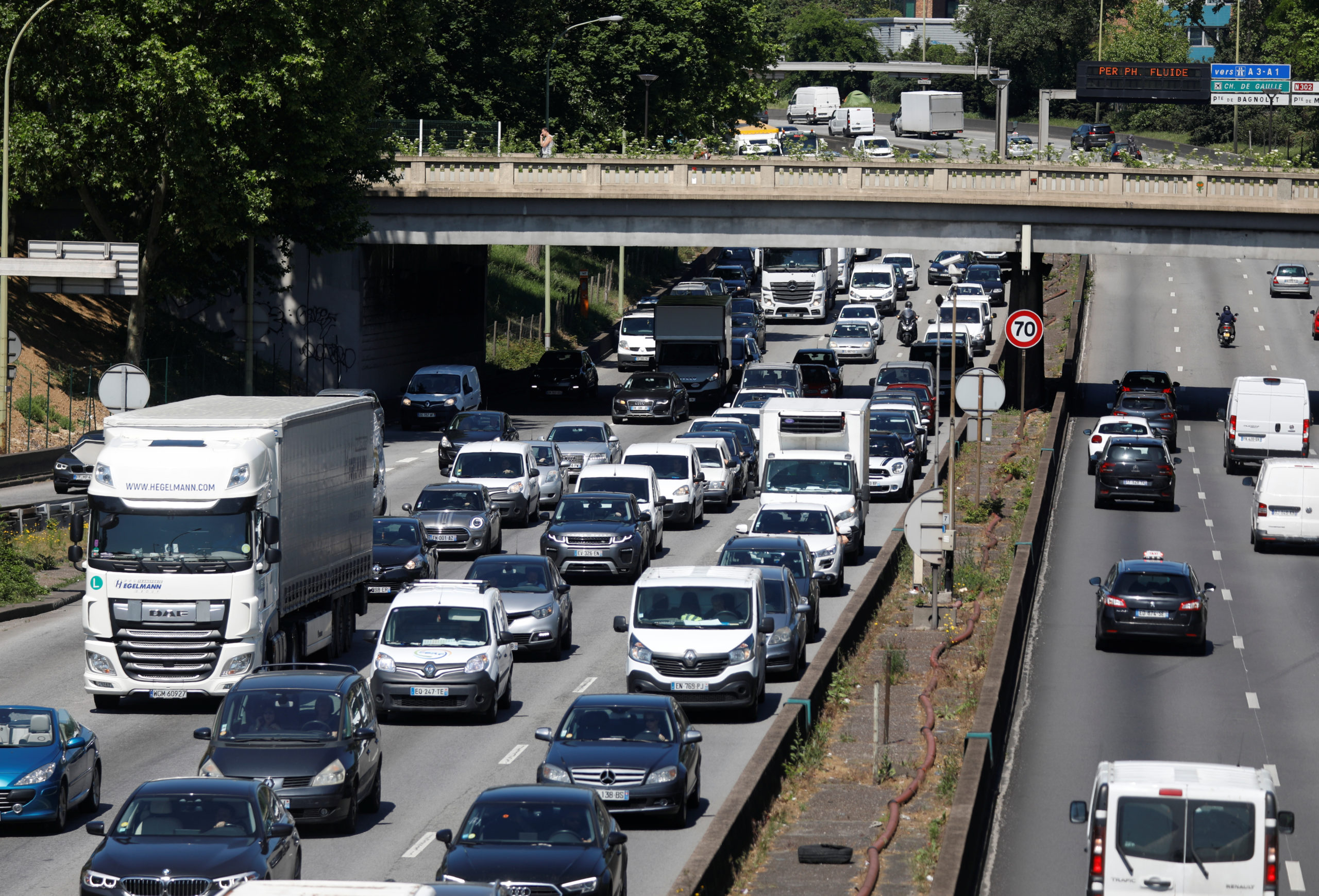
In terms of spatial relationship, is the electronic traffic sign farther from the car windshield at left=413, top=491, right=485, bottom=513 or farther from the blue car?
the blue car

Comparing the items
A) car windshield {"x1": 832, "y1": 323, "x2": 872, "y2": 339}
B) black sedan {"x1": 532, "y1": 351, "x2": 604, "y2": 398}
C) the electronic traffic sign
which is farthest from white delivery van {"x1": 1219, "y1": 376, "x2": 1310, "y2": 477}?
car windshield {"x1": 832, "y1": 323, "x2": 872, "y2": 339}

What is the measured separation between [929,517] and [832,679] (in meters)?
4.14

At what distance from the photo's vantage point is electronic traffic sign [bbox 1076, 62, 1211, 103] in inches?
2633

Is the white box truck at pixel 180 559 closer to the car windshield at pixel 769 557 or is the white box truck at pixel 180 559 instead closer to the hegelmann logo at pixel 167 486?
the hegelmann logo at pixel 167 486

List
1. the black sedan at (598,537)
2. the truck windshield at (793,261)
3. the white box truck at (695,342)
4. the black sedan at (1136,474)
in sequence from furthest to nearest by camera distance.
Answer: the truck windshield at (793,261), the white box truck at (695,342), the black sedan at (1136,474), the black sedan at (598,537)

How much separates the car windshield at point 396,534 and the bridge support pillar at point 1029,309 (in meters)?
28.7

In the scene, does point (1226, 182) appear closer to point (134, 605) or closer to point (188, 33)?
point (188, 33)

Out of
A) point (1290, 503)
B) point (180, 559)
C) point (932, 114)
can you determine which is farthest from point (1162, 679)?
point (932, 114)

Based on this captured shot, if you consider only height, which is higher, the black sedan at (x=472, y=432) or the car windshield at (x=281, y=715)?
the car windshield at (x=281, y=715)

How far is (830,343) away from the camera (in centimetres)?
7012

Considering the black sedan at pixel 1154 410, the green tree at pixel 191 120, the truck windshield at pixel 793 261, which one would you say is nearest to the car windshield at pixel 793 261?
the truck windshield at pixel 793 261

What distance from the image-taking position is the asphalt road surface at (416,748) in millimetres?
17938

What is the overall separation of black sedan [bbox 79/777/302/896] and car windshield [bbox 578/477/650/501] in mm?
20941

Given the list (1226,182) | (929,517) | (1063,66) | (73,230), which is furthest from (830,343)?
(1063,66)
